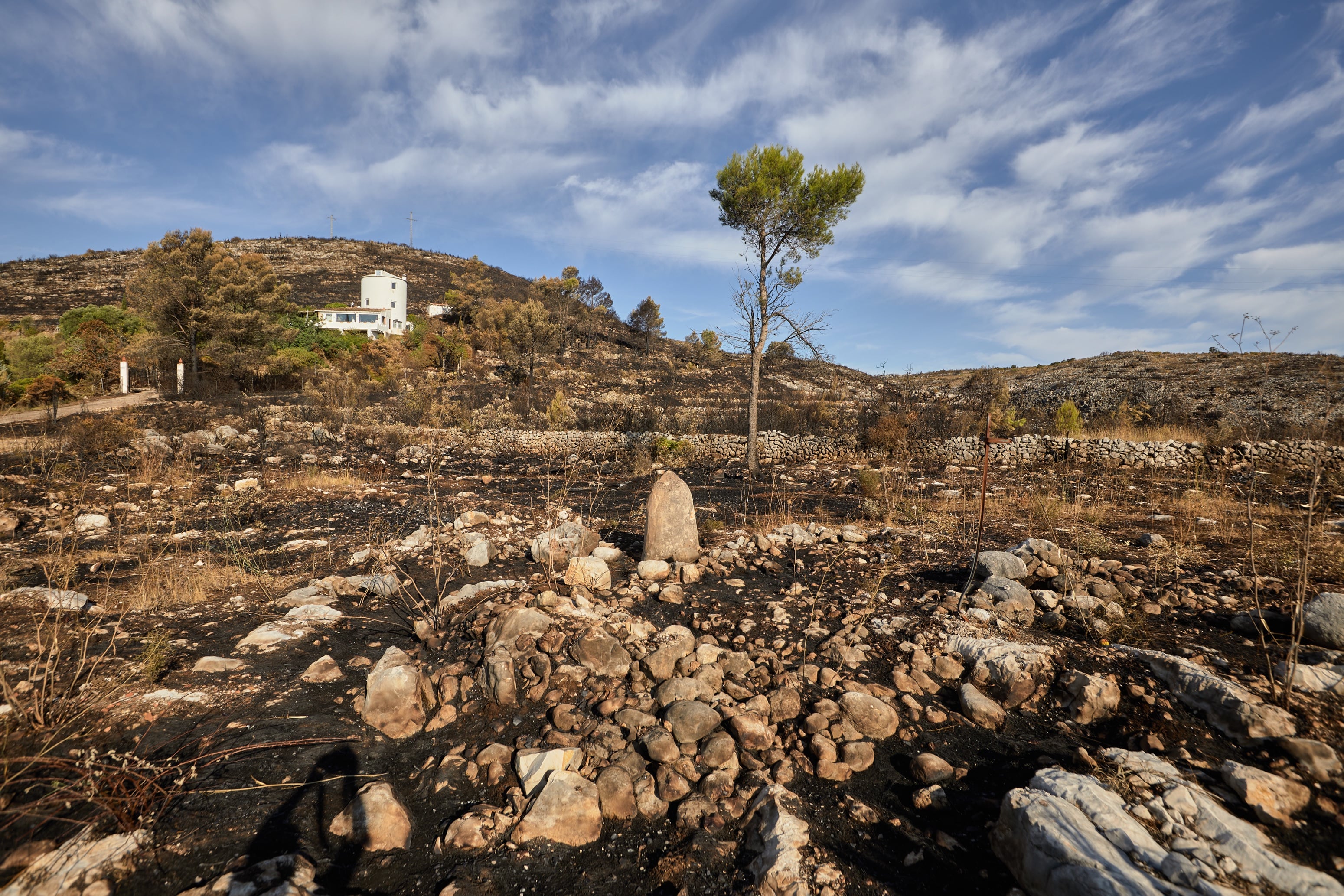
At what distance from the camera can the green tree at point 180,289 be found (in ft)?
68.1

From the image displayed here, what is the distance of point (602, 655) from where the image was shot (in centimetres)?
331

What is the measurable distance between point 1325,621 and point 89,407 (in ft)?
88.2

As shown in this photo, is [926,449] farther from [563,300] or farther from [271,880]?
[563,300]

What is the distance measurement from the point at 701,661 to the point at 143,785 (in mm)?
2744

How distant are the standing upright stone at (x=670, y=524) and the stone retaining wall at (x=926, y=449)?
7.91 meters

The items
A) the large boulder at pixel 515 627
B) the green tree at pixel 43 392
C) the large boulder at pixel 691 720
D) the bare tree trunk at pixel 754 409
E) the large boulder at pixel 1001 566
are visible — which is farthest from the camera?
the green tree at pixel 43 392

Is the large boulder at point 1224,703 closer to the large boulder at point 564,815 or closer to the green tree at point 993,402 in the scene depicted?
the large boulder at point 564,815

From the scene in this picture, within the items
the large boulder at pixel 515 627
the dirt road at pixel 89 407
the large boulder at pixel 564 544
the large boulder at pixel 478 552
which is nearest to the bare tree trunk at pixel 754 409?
the large boulder at pixel 564 544

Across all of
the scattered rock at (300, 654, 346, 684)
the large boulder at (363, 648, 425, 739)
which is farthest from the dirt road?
the large boulder at (363, 648, 425, 739)

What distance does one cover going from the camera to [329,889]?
193 centimetres

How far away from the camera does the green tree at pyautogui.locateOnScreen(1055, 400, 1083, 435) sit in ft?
45.5

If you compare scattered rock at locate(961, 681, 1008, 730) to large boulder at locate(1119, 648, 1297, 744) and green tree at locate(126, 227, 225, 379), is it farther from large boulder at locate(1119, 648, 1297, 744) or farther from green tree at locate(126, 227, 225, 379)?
green tree at locate(126, 227, 225, 379)

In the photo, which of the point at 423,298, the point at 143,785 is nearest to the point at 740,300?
the point at 143,785

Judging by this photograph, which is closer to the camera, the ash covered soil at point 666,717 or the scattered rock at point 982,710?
the ash covered soil at point 666,717
